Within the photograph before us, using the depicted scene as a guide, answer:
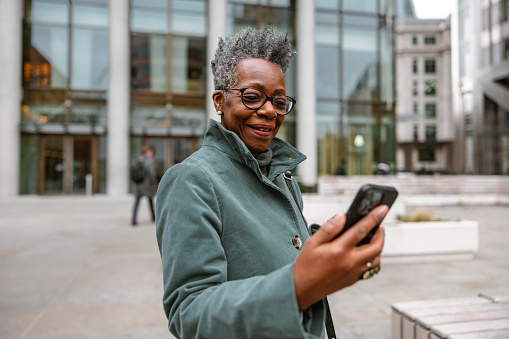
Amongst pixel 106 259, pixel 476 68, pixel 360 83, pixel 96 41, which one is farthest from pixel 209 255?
pixel 476 68

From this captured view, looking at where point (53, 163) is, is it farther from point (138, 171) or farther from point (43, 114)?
point (138, 171)

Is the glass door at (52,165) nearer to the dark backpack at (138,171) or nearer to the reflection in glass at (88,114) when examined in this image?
the reflection in glass at (88,114)

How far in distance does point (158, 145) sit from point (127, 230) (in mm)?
10966

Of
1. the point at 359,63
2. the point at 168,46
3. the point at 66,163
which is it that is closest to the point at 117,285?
the point at 66,163

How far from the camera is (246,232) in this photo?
3.90ft

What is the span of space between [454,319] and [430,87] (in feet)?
234

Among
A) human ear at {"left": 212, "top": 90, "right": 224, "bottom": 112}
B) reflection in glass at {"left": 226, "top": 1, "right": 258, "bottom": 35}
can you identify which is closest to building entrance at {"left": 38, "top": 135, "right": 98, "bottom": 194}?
reflection in glass at {"left": 226, "top": 1, "right": 258, "bottom": 35}

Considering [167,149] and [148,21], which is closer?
[167,149]

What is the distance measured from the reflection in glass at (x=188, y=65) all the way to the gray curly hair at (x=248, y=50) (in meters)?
19.9

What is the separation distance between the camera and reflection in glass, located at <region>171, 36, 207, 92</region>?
20.6 meters

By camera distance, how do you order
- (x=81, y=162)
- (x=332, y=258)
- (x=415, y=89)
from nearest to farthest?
(x=332, y=258) < (x=81, y=162) < (x=415, y=89)

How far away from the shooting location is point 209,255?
1.05 m

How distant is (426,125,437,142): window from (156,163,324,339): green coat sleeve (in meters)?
69.0

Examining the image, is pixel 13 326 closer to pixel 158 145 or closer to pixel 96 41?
pixel 158 145
